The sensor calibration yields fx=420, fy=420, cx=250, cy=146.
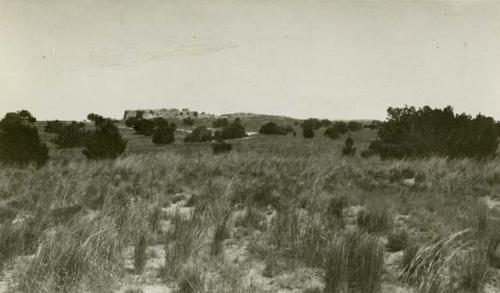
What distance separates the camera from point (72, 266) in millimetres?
3432

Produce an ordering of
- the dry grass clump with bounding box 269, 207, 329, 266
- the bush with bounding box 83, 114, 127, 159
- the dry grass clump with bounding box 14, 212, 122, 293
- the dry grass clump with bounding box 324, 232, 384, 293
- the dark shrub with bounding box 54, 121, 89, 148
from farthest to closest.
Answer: the dark shrub with bounding box 54, 121, 89, 148
the bush with bounding box 83, 114, 127, 159
the dry grass clump with bounding box 269, 207, 329, 266
the dry grass clump with bounding box 324, 232, 384, 293
the dry grass clump with bounding box 14, 212, 122, 293

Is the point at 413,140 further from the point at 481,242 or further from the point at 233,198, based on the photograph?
the point at 481,242

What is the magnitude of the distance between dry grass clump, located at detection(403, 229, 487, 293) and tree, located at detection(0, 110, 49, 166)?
13.4 m

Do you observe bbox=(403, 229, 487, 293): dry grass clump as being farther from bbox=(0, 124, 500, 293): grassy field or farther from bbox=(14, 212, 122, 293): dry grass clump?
Result: bbox=(14, 212, 122, 293): dry grass clump

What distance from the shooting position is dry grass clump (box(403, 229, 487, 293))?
321 centimetres

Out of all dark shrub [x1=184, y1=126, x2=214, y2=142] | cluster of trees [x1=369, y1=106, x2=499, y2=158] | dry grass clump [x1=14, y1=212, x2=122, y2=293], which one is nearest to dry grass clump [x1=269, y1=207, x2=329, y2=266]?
dry grass clump [x1=14, y1=212, x2=122, y2=293]

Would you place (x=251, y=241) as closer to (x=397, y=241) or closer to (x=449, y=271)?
(x=397, y=241)

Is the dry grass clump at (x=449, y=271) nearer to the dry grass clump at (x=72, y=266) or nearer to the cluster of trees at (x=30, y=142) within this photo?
the dry grass clump at (x=72, y=266)

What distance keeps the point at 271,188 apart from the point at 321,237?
3.50 meters

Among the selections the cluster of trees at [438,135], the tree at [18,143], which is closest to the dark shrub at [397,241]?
the cluster of trees at [438,135]

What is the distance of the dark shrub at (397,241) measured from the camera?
4371 mm

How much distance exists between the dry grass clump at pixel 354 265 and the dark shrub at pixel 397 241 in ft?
1.92

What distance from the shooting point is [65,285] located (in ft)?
10.4

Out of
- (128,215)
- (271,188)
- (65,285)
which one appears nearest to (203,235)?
(128,215)
